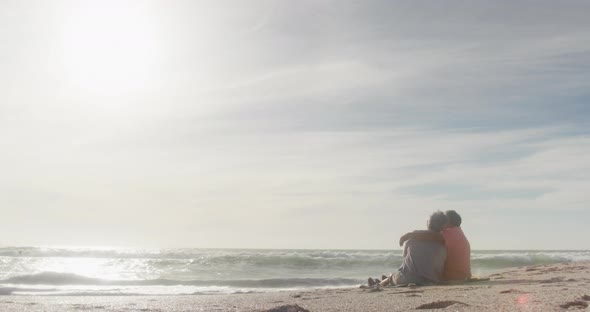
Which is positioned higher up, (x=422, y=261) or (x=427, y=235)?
(x=427, y=235)

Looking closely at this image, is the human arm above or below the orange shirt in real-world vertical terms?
above

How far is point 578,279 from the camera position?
7.43 meters

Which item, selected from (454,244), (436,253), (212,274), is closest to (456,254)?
(454,244)

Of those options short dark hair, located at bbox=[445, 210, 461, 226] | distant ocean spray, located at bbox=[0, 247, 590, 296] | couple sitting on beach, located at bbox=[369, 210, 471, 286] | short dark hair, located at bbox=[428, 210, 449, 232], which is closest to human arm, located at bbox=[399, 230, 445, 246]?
couple sitting on beach, located at bbox=[369, 210, 471, 286]

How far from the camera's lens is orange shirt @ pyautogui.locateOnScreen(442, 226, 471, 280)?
7840 mm

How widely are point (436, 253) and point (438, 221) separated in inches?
18.1

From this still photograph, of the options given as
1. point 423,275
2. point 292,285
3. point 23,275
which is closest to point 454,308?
point 423,275

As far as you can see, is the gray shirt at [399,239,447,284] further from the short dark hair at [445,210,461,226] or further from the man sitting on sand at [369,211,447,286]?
the short dark hair at [445,210,461,226]

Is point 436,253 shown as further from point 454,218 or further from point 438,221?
point 454,218

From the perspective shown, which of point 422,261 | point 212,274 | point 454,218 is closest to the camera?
point 422,261

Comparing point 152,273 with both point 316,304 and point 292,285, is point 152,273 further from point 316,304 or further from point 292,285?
point 316,304

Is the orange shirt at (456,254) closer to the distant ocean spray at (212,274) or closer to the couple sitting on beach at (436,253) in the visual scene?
the couple sitting on beach at (436,253)

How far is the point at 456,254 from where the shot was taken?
315 inches

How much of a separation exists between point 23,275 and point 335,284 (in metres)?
9.62
